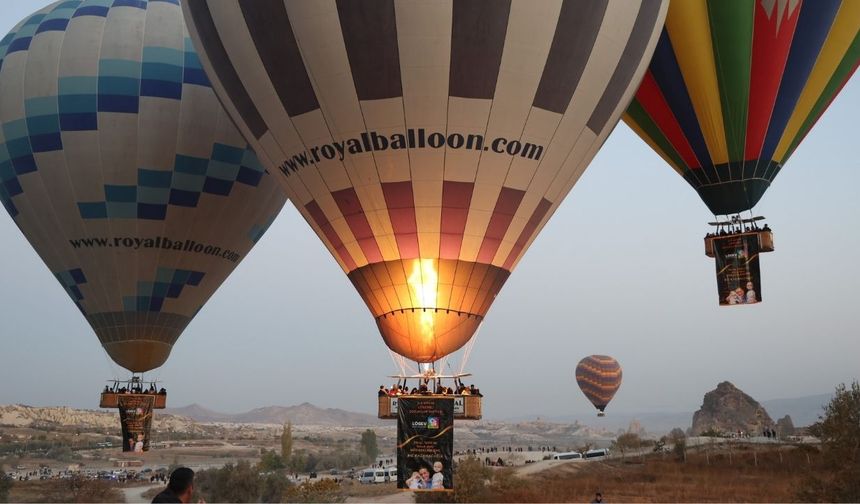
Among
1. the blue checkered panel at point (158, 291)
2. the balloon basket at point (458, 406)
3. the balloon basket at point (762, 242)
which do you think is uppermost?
the balloon basket at point (762, 242)

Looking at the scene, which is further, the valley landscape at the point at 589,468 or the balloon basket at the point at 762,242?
the valley landscape at the point at 589,468

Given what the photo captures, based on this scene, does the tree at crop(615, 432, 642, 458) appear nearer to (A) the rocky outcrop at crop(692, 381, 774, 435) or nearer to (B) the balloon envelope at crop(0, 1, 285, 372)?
(A) the rocky outcrop at crop(692, 381, 774, 435)

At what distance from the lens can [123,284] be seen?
18875 mm

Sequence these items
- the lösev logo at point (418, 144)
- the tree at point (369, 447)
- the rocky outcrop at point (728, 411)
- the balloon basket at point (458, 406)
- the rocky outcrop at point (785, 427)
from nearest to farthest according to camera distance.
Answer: the lösev logo at point (418, 144) < the balloon basket at point (458, 406) < the rocky outcrop at point (785, 427) < the rocky outcrop at point (728, 411) < the tree at point (369, 447)

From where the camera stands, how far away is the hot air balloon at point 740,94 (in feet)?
53.0

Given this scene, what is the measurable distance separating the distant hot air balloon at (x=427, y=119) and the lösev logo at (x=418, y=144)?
0.07 ft

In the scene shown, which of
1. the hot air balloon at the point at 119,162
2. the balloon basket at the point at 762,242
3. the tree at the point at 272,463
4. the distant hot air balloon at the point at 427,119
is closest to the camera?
the distant hot air balloon at the point at 427,119

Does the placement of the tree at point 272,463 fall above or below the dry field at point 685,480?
below

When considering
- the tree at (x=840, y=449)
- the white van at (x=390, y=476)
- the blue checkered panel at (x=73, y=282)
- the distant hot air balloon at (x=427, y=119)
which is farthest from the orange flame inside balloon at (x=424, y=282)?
the white van at (x=390, y=476)

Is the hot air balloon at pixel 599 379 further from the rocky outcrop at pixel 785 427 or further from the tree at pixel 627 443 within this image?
the rocky outcrop at pixel 785 427

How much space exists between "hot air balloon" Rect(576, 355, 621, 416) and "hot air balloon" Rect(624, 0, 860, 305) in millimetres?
34941

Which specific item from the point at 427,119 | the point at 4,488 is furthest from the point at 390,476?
the point at 427,119

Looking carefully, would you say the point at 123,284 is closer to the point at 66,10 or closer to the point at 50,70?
the point at 50,70

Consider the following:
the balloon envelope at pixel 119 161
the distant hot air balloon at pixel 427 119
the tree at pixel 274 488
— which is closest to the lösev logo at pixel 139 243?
the balloon envelope at pixel 119 161
